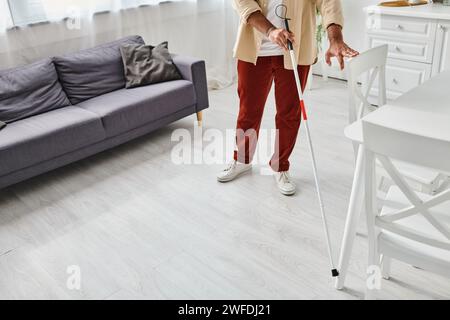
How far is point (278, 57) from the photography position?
91.4 inches

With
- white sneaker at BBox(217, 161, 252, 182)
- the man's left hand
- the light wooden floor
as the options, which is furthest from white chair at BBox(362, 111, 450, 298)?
white sneaker at BBox(217, 161, 252, 182)

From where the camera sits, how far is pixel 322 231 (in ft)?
7.25

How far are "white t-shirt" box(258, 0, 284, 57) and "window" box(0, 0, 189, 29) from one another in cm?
174

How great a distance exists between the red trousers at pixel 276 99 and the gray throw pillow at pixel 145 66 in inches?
39.5

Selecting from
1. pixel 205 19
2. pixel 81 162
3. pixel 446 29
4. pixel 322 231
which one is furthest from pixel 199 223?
pixel 205 19

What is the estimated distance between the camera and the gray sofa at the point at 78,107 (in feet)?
8.62

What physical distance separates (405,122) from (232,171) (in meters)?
1.28

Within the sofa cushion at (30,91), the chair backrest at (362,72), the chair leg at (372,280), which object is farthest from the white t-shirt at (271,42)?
the sofa cushion at (30,91)

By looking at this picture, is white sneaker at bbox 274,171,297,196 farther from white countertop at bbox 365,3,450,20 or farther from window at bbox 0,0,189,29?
window at bbox 0,0,189,29

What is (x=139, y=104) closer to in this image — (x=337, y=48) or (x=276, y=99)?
(x=276, y=99)

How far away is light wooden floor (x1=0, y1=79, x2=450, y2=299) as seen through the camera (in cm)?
190

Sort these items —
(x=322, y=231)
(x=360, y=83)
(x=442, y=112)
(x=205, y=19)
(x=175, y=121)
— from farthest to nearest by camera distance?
1. (x=205, y=19)
2. (x=360, y=83)
3. (x=175, y=121)
4. (x=322, y=231)
5. (x=442, y=112)
